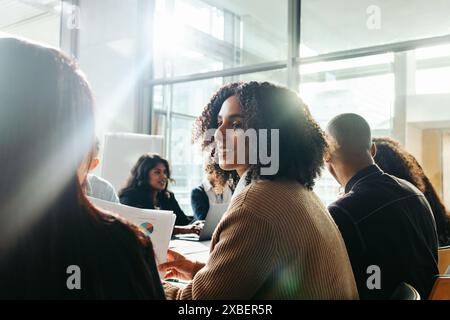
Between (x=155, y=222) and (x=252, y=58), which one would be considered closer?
(x=155, y=222)

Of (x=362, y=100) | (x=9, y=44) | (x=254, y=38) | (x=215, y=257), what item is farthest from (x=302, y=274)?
(x=254, y=38)

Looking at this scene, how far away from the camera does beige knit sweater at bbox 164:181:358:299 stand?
100 centimetres

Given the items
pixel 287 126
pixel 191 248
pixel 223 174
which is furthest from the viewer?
pixel 191 248

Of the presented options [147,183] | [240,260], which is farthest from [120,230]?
[147,183]

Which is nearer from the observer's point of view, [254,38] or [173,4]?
[254,38]

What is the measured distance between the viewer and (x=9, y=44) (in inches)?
26.2

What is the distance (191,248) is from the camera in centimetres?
271

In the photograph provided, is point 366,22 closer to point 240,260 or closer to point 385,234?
point 385,234

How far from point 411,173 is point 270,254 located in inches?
57.1

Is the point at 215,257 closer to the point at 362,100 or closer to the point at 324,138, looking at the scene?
the point at 324,138

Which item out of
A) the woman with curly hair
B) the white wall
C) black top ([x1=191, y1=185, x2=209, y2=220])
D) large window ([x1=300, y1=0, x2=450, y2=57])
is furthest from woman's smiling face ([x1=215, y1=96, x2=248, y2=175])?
the white wall

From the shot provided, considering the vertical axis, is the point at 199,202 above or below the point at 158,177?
below

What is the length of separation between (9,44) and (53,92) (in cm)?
10

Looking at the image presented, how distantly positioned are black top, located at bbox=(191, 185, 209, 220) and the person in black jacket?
7.43ft
